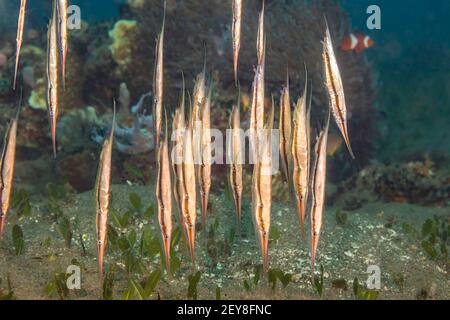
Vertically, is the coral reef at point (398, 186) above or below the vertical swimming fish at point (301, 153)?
below

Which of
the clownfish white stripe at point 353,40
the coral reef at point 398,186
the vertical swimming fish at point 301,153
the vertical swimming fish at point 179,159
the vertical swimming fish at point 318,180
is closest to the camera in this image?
the vertical swimming fish at point 318,180

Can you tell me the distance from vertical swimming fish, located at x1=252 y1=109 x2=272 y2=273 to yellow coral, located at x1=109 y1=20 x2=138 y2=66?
25.7 feet

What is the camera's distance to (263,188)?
3.15 meters

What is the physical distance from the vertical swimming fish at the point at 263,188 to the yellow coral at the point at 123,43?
7.85 m

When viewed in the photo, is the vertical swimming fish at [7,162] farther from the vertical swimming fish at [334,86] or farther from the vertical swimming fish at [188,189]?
the vertical swimming fish at [334,86]

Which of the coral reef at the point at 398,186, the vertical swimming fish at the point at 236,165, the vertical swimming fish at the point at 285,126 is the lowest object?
the coral reef at the point at 398,186

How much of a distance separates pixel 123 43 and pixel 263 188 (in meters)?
8.17

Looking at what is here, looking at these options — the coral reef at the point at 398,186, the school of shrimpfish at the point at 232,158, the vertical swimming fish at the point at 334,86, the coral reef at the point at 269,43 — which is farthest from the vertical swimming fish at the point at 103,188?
the coral reef at the point at 398,186

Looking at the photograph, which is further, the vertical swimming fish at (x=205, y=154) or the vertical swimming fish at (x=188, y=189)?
the vertical swimming fish at (x=205, y=154)

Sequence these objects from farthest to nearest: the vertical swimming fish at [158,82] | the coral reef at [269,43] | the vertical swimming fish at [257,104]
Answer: the coral reef at [269,43] < the vertical swimming fish at [158,82] < the vertical swimming fish at [257,104]

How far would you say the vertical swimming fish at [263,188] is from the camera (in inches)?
123

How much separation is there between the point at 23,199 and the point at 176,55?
16.1 ft

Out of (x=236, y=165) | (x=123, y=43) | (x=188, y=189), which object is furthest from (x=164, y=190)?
(x=123, y=43)
